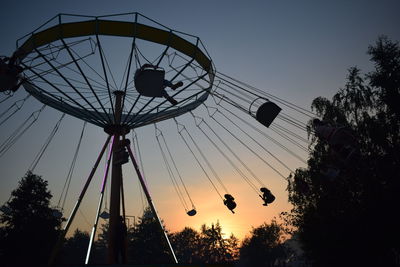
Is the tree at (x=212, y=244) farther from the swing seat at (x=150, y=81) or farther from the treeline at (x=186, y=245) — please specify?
the swing seat at (x=150, y=81)

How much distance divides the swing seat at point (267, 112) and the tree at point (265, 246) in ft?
273

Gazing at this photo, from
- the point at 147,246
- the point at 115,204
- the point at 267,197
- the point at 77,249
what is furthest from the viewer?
the point at 77,249

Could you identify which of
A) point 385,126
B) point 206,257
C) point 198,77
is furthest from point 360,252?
point 206,257

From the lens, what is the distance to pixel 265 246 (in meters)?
88.7

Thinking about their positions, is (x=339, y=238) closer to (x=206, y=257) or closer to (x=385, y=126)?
(x=385, y=126)

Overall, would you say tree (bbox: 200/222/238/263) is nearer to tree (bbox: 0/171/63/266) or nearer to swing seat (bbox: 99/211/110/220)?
tree (bbox: 0/171/63/266)

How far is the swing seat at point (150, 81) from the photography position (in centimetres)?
1065

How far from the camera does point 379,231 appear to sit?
2045cm

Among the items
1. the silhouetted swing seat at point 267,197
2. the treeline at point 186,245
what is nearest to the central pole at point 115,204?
the silhouetted swing seat at point 267,197

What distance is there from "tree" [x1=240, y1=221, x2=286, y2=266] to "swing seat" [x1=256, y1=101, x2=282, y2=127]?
8314 cm

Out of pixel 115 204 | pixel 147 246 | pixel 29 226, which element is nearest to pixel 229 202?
pixel 115 204

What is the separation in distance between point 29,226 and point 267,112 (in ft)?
122

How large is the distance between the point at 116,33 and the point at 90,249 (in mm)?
9698

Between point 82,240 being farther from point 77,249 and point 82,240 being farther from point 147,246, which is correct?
point 147,246
